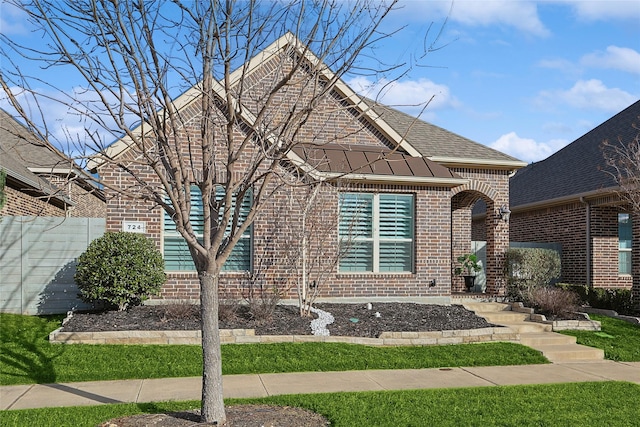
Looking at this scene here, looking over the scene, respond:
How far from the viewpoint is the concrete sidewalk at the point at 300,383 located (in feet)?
24.1

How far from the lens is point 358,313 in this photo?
12.3 meters

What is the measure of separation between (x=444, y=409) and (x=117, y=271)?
21.7 ft

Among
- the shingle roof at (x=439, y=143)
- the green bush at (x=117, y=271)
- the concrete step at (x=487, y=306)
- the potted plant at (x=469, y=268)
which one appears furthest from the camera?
the potted plant at (x=469, y=268)

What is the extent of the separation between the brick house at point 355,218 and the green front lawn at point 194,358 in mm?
3097

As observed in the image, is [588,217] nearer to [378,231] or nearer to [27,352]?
[378,231]

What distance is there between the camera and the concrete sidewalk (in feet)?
24.1

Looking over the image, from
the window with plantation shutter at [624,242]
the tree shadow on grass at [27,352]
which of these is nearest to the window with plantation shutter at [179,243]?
the tree shadow on grass at [27,352]

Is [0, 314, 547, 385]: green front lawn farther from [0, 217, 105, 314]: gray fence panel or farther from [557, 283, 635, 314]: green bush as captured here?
[557, 283, 635, 314]: green bush

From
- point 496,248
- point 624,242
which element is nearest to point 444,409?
point 496,248

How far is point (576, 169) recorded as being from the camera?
63.6ft

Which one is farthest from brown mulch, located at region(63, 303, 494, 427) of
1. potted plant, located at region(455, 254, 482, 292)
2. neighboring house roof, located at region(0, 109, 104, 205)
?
potted plant, located at region(455, 254, 482, 292)

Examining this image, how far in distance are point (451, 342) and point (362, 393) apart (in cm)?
363

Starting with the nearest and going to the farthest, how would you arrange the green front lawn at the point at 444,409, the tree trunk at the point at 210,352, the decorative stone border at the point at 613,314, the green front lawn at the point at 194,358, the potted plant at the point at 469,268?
the tree trunk at the point at 210,352 → the green front lawn at the point at 444,409 → the green front lawn at the point at 194,358 → the decorative stone border at the point at 613,314 → the potted plant at the point at 469,268

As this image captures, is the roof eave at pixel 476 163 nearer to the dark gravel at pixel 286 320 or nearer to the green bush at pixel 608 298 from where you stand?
the green bush at pixel 608 298
